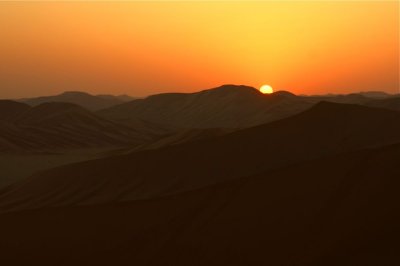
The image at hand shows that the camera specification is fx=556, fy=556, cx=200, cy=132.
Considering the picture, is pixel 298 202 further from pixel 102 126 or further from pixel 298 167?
pixel 102 126

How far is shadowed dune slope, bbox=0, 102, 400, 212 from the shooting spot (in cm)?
1570

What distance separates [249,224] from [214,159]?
19.6 feet

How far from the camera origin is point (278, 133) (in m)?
18.0

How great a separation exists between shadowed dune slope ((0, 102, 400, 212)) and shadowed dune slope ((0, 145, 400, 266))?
6.39ft

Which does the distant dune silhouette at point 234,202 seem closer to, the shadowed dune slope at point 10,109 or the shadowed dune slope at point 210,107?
the shadowed dune slope at point 210,107

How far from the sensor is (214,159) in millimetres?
16844

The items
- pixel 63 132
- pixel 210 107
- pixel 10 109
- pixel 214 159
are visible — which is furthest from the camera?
pixel 210 107

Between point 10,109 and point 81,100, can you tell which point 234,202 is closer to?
point 10,109

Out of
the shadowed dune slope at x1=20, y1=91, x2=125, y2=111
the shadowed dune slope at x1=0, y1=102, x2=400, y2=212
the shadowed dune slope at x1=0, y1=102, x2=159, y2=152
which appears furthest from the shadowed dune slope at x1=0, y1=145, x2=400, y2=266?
the shadowed dune slope at x1=20, y1=91, x2=125, y2=111

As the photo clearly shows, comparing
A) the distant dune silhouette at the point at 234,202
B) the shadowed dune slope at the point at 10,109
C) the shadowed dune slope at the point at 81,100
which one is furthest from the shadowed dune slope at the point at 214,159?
the shadowed dune slope at the point at 81,100

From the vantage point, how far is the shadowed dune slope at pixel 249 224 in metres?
9.50

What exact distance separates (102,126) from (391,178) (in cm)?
5006

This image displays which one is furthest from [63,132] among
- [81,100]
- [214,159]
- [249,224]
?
[81,100]

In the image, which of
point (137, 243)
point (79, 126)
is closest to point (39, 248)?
point (137, 243)
